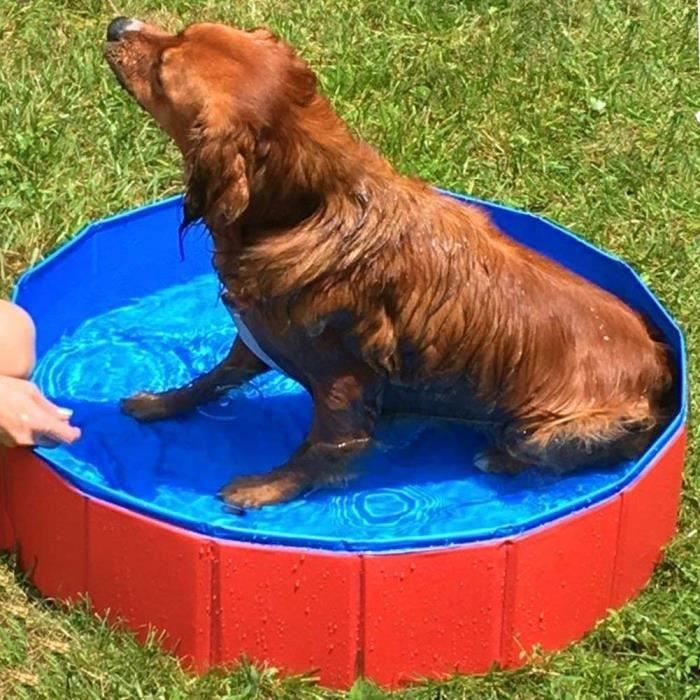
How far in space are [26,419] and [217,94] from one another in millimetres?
1195

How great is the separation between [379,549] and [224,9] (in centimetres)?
431

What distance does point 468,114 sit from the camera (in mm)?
7082

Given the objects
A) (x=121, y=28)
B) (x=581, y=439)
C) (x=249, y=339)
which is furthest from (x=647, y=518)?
(x=121, y=28)

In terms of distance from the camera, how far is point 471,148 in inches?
273

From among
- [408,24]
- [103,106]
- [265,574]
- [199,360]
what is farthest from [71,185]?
[265,574]

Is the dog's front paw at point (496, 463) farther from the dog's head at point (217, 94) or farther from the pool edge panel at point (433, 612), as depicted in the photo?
the dog's head at point (217, 94)

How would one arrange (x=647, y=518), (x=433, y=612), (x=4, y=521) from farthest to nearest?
(x=4, y=521), (x=647, y=518), (x=433, y=612)

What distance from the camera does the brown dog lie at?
4.02 m

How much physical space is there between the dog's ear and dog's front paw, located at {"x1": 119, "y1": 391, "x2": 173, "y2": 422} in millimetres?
1281

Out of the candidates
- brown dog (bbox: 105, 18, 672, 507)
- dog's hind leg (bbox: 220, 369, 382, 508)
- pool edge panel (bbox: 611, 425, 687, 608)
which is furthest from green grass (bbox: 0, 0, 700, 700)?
dog's hind leg (bbox: 220, 369, 382, 508)

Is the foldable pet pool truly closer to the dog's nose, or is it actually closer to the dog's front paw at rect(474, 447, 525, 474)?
the dog's front paw at rect(474, 447, 525, 474)

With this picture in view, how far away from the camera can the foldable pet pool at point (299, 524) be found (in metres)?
4.11

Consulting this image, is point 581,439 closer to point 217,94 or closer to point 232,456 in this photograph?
point 232,456

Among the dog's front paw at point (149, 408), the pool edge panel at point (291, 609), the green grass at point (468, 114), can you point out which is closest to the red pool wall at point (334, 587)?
the pool edge panel at point (291, 609)
